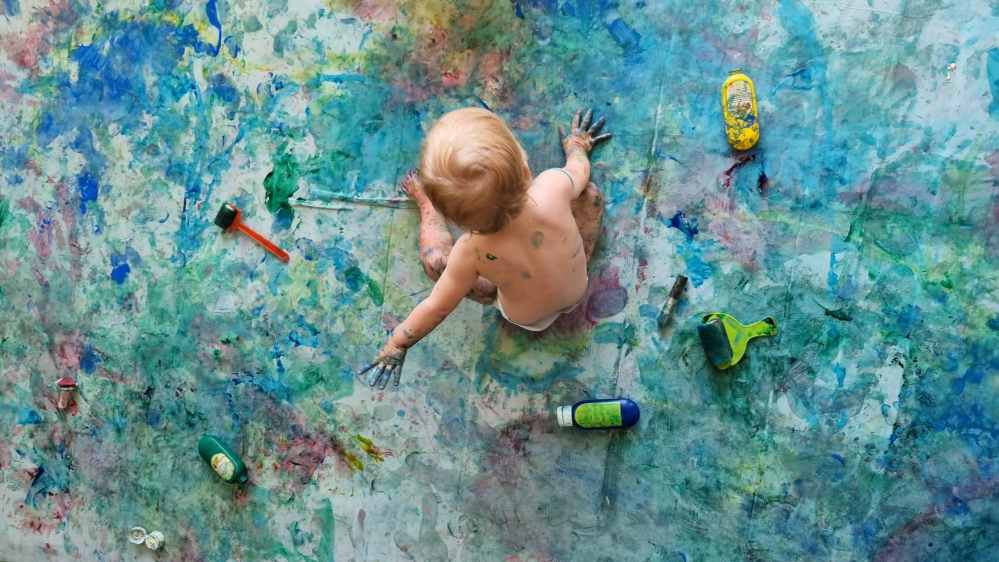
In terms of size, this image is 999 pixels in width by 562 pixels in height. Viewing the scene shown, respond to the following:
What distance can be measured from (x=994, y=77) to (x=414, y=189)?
1431mm

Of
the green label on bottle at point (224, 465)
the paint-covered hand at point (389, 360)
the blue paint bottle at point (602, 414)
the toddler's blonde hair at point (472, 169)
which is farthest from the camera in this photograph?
the green label on bottle at point (224, 465)

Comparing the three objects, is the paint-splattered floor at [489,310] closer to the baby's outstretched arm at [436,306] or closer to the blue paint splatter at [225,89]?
the blue paint splatter at [225,89]

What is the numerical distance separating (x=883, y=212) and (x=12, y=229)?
2.36 metres

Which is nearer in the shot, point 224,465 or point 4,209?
point 224,465

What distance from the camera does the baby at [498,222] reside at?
1.03 metres

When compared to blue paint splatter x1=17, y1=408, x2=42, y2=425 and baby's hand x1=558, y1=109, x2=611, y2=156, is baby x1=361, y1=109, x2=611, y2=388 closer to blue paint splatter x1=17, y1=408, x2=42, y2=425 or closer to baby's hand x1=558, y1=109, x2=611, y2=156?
baby's hand x1=558, y1=109, x2=611, y2=156

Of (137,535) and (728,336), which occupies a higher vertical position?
(728,336)

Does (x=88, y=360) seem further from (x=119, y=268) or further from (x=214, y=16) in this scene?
(x=214, y=16)

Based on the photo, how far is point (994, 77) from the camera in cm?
151

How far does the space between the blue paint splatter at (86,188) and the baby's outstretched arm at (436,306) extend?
3.31 ft

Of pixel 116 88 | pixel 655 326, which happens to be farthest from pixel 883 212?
pixel 116 88

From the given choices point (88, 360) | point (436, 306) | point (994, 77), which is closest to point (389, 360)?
point (436, 306)

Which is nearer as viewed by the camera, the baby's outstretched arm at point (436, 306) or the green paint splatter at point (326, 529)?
the baby's outstretched arm at point (436, 306)

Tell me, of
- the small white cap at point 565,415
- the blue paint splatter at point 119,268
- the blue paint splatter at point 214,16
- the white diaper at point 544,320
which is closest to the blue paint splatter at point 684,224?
the white diaper at point 544,320
